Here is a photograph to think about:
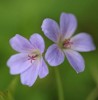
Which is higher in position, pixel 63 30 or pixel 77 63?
pixel 63 30

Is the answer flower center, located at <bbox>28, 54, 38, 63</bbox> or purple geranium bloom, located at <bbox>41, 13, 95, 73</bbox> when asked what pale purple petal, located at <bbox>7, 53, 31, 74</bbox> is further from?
purple geranium bloom, located at <bbox>41, 13, 95, 73</bbox>

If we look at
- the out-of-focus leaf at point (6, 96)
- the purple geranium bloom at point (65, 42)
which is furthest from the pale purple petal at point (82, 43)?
the out-of-focus leaf at point (6, 96)

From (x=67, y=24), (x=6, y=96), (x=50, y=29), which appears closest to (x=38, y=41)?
(x=50, y=29)

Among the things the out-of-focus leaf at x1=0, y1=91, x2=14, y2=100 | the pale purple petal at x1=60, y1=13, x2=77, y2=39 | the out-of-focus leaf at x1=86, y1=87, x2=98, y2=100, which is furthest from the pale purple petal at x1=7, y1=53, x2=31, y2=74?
the out-of-focus leaf at x1=86, y1=87, x2=98, y2=100

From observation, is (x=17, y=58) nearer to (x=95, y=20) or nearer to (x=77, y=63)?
(x=77, y=63)

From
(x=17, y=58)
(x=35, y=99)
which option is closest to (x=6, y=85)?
(x=35, y=99)

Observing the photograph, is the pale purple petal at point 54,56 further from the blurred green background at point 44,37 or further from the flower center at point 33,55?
the blurred green background at point 44,37
